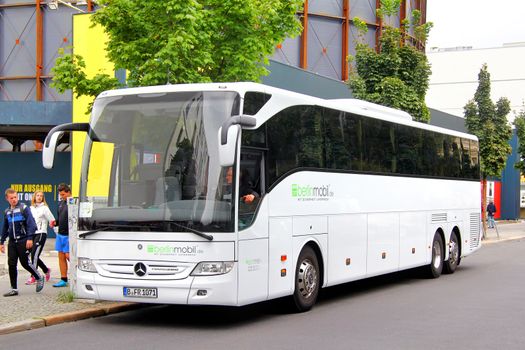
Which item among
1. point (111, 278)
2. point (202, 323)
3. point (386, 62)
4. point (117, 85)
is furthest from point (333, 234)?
point (386, 62)

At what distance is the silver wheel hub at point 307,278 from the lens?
1141 cm

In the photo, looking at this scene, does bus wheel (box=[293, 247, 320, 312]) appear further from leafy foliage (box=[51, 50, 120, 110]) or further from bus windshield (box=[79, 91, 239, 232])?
leafy foliage (box=[51, 50, 120, 110])

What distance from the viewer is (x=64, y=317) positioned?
414 inches

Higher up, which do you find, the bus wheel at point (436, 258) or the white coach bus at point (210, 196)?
the white coach bus at point (210, 196)

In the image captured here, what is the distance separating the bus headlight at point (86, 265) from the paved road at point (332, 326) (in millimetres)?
778

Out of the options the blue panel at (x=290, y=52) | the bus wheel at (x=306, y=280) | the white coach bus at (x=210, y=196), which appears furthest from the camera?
the blue panel at (x=290, y=52)

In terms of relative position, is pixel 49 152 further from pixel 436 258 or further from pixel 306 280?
pixel 436 258

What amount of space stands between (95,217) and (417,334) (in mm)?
4625

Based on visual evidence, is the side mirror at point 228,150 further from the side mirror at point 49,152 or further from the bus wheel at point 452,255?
the bus wheel at point 452,255

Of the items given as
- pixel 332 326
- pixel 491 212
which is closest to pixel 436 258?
pixel 332 326

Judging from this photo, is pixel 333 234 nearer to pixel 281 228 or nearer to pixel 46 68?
pixel 281 228

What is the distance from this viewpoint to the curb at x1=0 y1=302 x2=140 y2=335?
9695 millimetres

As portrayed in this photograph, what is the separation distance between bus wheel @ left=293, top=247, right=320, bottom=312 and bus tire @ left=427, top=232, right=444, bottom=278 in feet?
20.1

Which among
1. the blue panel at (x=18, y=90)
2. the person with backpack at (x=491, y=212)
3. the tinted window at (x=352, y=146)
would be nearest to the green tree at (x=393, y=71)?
the tinted window at (x=352, y=146)
